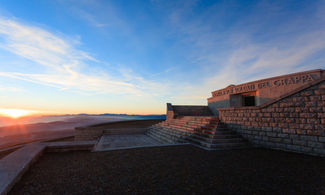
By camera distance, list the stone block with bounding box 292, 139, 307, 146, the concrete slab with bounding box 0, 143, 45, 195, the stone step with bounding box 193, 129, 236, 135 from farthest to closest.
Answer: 1. the stone step with bounding box 193, 129, 236, 135
2. the stone block with bounding box 292, 139, 307, 146
3. the concrete slab with bounding box 0, 143, 45, 195

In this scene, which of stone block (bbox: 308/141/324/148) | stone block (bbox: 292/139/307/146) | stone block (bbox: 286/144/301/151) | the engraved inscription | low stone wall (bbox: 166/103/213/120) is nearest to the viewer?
stone block (bbox: 308/141/324/148)

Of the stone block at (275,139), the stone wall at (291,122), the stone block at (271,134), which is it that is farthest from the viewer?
the stone block at (271,134)

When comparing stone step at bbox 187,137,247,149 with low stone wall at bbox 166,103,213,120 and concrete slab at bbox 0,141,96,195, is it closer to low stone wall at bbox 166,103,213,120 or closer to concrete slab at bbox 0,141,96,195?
concrete slab at bbox 0,141,96,195

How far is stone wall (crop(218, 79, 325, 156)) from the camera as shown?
6609 mm

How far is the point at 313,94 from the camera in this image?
268 inches

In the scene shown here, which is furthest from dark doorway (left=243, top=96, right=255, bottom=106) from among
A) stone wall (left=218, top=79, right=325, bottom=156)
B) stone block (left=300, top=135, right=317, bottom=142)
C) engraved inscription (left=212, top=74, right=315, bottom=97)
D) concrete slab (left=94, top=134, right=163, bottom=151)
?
concrete slab (left=94, top=134, right=163, bottom=151)

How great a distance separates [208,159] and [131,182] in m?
3.37

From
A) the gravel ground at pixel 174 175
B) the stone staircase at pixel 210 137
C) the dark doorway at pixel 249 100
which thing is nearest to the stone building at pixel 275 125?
the stone staircase at pixel 210 137

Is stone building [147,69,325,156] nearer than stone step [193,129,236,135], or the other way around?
stone building [147,69,325,156]

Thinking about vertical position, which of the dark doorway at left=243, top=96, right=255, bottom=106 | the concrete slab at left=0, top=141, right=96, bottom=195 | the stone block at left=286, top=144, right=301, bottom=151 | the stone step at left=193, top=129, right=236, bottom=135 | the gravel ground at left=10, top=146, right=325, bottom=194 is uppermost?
the dark doorway at left=243, top=96, right=255, bottom=106

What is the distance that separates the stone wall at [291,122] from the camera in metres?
6.61

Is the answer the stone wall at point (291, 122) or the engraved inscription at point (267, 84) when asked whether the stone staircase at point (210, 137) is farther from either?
the engraved inscription at point (267, 84)

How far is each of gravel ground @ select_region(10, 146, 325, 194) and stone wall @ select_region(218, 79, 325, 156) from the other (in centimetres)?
112

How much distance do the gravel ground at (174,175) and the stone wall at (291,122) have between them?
1122 mm
